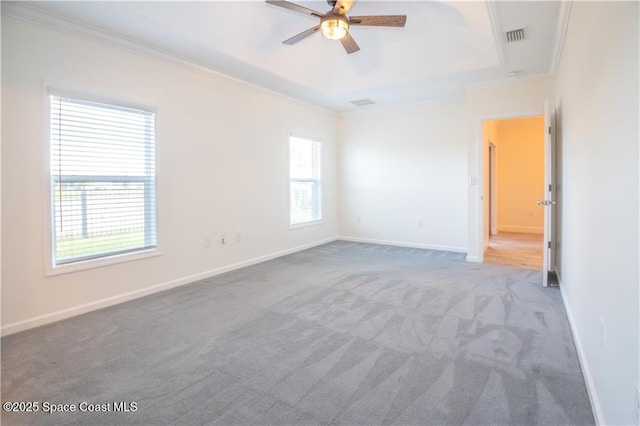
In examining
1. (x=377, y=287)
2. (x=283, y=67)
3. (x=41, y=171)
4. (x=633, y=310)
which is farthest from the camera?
(x=283, y=67)

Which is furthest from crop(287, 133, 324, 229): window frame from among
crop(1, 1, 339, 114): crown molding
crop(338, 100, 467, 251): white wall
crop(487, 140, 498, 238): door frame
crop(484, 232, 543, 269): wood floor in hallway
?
crop(487, 140, 498, 238): door frame

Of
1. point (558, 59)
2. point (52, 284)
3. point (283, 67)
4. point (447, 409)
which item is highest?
point (283, 67)

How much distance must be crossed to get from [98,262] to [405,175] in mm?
4944

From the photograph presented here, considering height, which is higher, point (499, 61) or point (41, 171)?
point (499, 61)

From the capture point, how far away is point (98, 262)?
3191mm

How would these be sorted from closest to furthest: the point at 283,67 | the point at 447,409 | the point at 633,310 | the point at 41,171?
the point at 633,310 < the point at 447,409 < the point at 41,171 < the point at 283,67

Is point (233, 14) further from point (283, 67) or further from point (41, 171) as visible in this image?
point (41, 171)

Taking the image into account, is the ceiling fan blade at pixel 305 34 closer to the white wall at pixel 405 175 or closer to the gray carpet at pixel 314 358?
the gray carpet at pixel 314 358

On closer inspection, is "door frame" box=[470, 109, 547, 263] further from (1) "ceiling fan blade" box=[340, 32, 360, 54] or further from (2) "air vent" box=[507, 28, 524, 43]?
(1) "ceiling fan blade" box=[340, 32, 360, 54]

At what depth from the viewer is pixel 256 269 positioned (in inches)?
181

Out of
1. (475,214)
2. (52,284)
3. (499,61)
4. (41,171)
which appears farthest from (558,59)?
(52,284)

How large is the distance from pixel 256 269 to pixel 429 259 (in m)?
2.65

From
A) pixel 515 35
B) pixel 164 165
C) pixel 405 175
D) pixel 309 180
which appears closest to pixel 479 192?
pixel 405 175

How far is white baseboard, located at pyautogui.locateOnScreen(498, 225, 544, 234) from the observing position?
25.1 ft
